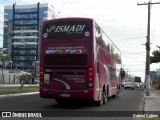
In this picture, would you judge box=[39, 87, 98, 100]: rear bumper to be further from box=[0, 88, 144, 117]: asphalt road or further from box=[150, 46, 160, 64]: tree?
box=[150, 46, 160, 64]: tree

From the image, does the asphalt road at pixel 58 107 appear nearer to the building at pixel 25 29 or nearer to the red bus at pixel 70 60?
the red bus at pixel 70 60

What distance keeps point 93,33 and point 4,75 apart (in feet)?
262

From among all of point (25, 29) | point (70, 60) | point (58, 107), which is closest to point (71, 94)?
point (58, 107)

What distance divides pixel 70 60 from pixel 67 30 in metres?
1.53

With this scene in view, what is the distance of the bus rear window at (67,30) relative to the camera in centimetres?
1887

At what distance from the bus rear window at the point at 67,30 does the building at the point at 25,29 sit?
412 feet

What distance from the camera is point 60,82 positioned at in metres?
18.9

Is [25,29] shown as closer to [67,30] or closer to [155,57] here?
[155,57]

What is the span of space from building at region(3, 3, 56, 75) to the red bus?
12588 cm

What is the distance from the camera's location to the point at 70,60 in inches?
741

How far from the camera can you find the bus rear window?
61.9 feet

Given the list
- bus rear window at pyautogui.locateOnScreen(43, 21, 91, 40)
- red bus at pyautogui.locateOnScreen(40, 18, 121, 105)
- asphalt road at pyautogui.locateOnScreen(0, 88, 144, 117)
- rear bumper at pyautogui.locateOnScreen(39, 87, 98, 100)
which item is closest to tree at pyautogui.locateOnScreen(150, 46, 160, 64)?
asphalt road at pyautogui.locateOnScreen(0, 88, 144, 117)

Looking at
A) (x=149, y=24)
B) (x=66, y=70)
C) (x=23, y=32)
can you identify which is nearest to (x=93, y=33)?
(x=66, y=70)

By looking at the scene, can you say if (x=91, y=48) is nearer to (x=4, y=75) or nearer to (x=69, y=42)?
(x=69, y=42)
